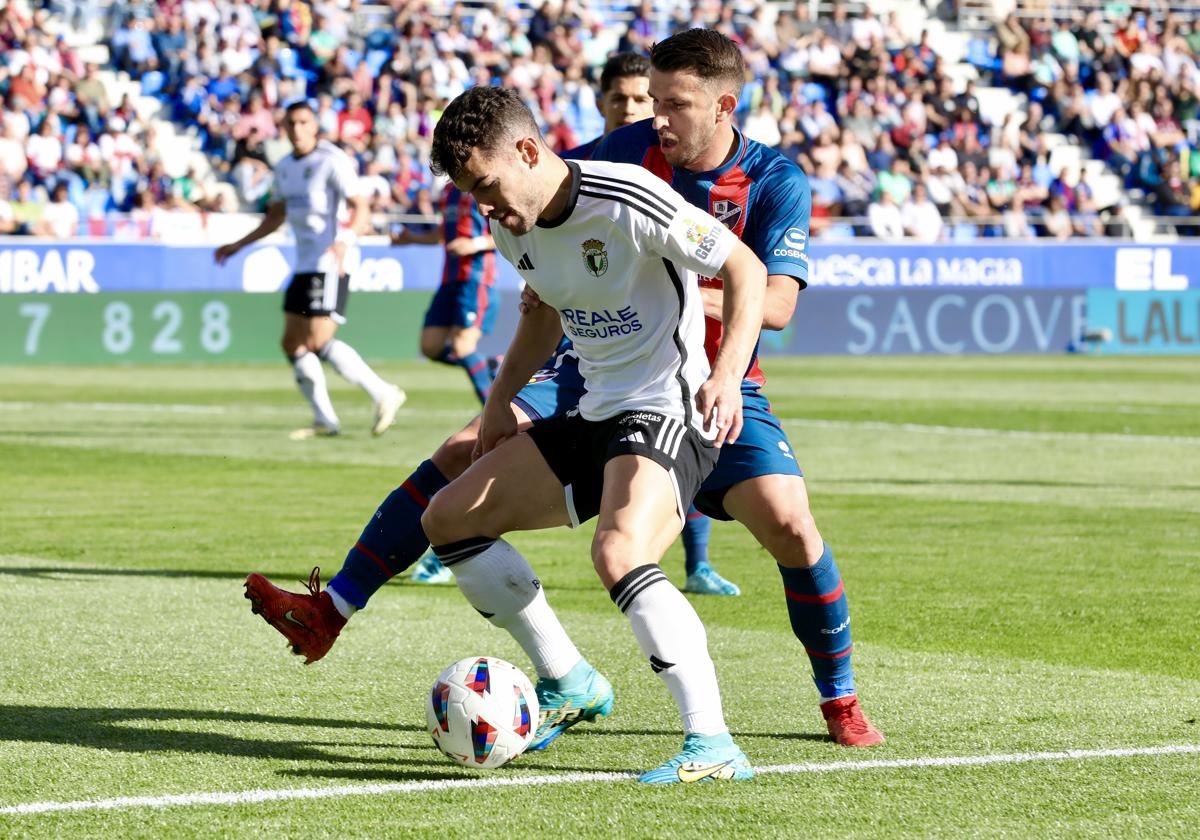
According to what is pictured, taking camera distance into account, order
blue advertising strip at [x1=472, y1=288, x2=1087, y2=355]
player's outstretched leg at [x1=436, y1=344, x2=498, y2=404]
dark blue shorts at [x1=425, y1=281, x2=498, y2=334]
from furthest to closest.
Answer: blue advertising strip at [x1=472, y1=288, x2=1087, y2=355], player's outstretched leg at [x1=436, y1=344, x2=498, y2=404], dark blue shorts at [x1=425, y1=281, x2=498, y2=334]

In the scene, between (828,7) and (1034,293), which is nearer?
(1034,293)

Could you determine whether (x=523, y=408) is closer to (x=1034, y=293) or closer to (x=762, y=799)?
(x=762, y=799)

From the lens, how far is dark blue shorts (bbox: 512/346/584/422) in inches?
248

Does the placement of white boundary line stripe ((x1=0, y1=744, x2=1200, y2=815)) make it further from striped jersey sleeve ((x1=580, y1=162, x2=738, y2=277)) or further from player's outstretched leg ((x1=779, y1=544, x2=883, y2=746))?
striped jersey sleeve ((x1=580, y1=162, x2=738, y2=277))

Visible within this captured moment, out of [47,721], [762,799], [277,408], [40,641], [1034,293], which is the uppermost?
[762,799]

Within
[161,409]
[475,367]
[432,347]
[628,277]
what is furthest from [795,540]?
[161,409]

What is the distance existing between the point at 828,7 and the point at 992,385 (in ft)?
48.3

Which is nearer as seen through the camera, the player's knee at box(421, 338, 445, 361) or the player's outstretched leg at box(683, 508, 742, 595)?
the player's outstretched leg at box(683, 508, 742, 595)

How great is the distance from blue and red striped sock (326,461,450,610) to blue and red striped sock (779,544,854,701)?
3.50 ft

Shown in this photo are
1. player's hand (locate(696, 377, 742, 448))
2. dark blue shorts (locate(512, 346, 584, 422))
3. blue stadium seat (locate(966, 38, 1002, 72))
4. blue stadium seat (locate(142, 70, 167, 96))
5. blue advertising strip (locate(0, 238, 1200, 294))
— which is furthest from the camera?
blue stadium seat (locate(966, 38, 1002, 72))

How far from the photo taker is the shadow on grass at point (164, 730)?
16.5 feet

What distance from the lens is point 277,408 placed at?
1883 centimetres

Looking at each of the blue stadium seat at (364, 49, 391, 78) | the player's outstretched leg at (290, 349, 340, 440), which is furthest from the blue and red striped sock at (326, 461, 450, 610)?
the blue stadium seat at (364, 49, 391, 78)

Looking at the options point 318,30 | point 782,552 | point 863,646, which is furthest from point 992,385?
point 782,552
